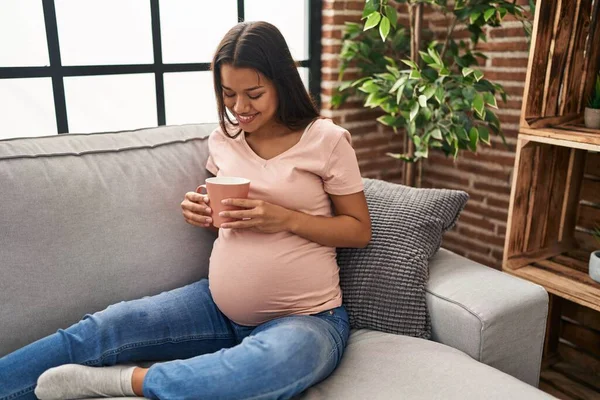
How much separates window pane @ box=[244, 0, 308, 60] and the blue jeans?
1.40 metres

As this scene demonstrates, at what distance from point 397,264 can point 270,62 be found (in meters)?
0.57

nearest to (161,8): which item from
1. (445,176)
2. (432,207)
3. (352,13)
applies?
(352,13)

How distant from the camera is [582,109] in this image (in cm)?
168

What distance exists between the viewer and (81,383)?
42.2 inches

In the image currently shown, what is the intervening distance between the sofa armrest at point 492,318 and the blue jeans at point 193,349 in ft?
0.78

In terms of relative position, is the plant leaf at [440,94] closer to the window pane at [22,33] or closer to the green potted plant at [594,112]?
the green potted plant at [594,112]

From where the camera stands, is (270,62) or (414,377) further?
(270,62)

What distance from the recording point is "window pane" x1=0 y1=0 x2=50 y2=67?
5.73 ft

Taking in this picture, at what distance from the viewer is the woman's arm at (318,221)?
1166 mm

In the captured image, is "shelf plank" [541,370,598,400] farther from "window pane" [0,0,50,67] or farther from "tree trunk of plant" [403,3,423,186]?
"window pane" [0,0,50,67]

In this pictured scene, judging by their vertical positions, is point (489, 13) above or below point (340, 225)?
above

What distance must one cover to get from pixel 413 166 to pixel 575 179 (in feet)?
2.11

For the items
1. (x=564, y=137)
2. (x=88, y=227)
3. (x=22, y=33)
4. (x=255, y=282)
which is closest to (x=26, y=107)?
(x=22, y=33)

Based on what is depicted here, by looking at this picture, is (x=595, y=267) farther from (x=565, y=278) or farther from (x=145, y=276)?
(x=145, y=276)
